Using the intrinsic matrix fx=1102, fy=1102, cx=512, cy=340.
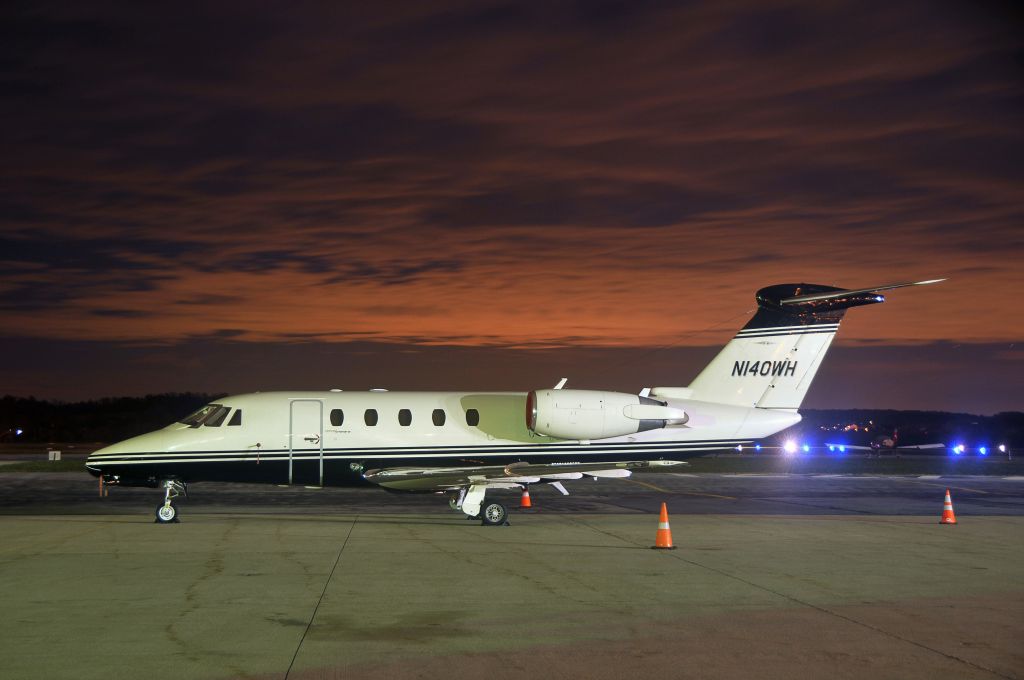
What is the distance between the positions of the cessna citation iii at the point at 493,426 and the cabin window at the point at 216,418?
0.08 feet

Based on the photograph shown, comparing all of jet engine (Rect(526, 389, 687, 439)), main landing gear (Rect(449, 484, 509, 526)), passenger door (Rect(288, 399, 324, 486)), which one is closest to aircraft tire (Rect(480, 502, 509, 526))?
main landing gear (Rect(449, 484, 509, 526))

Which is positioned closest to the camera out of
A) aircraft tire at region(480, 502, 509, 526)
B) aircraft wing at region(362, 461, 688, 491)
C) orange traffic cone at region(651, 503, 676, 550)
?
orange traffic cone at region(651, 503, 676, 550)

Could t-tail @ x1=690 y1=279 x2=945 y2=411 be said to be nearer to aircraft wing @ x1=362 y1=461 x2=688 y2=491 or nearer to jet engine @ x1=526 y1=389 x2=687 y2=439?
jet engine @ x1=526 y1=389 x2=687 y2=439

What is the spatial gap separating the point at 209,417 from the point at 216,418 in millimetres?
168

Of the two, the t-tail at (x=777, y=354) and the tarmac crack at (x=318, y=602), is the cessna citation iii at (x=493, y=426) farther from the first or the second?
the tarmac crack at (x=318, y=602)

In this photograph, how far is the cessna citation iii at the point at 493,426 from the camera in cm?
2284

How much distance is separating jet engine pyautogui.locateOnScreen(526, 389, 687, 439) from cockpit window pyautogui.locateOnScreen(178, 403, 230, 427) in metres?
6.58

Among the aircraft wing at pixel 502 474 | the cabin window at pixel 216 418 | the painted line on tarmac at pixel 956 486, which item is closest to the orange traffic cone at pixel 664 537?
the aircraft wing at pixel 502 474

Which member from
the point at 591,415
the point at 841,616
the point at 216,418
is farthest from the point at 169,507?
the point at 841,616

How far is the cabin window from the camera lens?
23234 mm

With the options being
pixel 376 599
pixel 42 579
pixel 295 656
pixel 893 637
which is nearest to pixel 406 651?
pixel 295 656

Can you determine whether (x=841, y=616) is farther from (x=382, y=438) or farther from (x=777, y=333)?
(x=382, y=438)

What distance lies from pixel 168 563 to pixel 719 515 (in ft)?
41.8

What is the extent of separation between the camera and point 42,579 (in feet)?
46.2
